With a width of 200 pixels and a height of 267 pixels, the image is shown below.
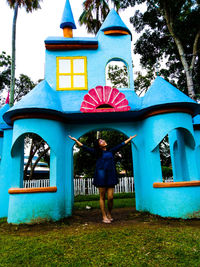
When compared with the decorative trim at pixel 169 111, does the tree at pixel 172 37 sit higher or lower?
higher

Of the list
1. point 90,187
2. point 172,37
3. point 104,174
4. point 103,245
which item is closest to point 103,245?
point 103,245

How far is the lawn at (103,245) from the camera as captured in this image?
10.7ft

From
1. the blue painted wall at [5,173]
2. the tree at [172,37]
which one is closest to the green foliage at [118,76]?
the tree at [172,37]

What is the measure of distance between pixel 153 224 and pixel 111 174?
1.68 metres

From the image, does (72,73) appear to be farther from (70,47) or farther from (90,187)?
(90,187)

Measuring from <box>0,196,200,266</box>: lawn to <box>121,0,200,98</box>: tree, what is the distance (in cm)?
916

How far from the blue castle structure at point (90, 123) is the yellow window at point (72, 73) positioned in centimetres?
4

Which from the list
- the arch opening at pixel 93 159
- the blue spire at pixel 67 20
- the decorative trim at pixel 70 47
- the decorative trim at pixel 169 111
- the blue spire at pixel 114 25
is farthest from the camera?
the arch opening at pixel 93 159

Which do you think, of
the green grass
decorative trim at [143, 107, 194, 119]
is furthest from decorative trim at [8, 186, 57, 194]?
decorative trim at [143, 107, 194, 119]

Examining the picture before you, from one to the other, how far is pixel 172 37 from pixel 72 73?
32.2ft

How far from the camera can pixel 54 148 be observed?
6.49 meters

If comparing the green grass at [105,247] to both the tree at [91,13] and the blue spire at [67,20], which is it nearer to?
the blue spire at [67,20]

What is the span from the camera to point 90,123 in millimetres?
7508

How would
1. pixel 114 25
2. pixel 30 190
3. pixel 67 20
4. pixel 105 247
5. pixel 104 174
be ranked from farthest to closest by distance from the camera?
pixel 67 20 → pixel 114 25 → pixel 30 190 → pixel 104 174 → pixel 105 247
